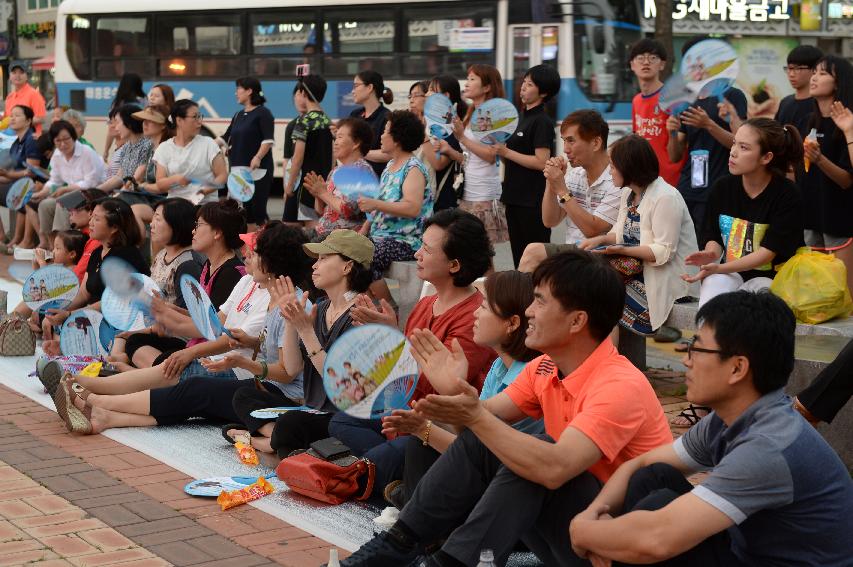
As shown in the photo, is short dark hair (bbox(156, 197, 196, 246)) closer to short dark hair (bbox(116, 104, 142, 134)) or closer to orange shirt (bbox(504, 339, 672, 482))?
orange shirt (bbox(504, 339, 672, 482))

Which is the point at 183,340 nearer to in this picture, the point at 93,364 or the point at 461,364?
the point at 93,364

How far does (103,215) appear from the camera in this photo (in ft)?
27.2

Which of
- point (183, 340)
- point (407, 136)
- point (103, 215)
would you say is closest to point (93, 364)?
point (183, 340)

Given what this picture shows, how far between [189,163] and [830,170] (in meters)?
5.92

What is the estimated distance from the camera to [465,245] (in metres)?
5.53

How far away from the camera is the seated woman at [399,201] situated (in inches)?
320

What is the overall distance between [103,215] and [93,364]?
1.37 metres

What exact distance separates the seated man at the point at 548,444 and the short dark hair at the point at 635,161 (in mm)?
2577

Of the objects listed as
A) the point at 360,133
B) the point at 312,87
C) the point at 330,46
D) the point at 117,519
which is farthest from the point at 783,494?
the point at 330,46

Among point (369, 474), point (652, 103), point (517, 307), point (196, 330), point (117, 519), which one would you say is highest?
point (652, 103)

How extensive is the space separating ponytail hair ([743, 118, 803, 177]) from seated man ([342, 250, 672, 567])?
2479 mm

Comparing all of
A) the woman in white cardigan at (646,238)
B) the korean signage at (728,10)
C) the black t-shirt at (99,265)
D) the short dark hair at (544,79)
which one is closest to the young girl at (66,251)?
the black t-shirt at (99,265)

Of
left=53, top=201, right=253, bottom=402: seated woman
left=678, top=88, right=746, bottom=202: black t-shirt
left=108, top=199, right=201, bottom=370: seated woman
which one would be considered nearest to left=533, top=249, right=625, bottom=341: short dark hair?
left=53, top=201, right=253, bottom=402: seated woman

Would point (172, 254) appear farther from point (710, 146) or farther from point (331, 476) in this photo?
point (710, 146)
